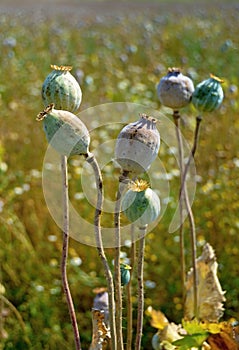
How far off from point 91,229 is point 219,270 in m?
0.44

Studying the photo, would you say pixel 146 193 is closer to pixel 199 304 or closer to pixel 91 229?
pixel 199 304

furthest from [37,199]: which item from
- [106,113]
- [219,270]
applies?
[106,113]

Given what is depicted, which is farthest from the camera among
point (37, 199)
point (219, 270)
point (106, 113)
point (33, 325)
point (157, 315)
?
point (106, 113)

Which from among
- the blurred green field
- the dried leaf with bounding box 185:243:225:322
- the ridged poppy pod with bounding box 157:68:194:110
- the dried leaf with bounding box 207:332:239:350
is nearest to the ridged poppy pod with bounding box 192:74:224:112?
the ridged poppy pod with bounding box 157:68:194:110

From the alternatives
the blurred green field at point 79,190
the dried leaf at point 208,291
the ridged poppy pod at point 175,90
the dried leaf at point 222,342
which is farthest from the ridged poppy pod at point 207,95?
the blurred green field at point 79,190

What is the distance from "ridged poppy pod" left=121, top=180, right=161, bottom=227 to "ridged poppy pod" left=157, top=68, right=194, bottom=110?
1.18ft

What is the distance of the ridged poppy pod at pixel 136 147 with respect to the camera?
2.35 feet

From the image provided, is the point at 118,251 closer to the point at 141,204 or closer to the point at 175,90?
the point at 141,204

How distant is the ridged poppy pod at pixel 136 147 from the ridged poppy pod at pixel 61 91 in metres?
0.08

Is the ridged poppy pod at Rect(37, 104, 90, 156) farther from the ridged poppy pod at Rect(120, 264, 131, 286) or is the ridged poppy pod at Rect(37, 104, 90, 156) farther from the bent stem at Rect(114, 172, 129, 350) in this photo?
the ridged poppy pod at Rect(120, 264, 131, 286)

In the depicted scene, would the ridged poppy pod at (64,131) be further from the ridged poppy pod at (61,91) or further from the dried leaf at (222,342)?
the dried leaf at (222,342)

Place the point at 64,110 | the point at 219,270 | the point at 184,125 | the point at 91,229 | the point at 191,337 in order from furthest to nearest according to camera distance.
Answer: the point at 184,125, the point at 91,229, the point at 219,270, the point at 191,337, the point at 64,110

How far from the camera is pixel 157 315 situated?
1.21 meters

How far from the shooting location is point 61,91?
728 millimetres
